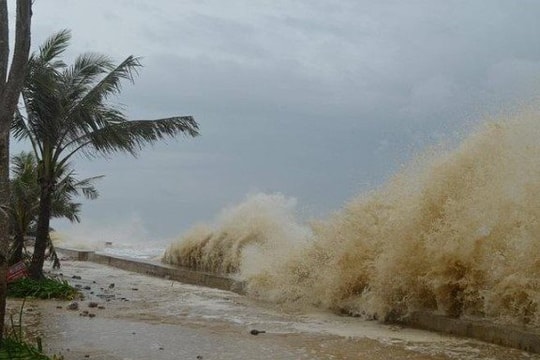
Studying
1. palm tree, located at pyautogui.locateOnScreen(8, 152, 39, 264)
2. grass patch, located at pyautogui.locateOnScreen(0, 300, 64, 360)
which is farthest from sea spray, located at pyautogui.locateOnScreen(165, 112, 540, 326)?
grass patch, located at pyautogui.locateOnScreen(0, 300, 64, 360)

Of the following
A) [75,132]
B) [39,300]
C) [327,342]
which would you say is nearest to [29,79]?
[75,132]

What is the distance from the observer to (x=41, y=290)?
12000 millimetres

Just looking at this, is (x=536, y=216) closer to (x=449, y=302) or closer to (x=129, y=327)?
(x=449, y=302)

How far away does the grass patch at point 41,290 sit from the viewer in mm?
Result: 11859

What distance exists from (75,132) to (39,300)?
3743mm

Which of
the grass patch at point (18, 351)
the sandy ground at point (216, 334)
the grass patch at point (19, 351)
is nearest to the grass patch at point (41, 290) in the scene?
the sandy ground at point (216, 334)

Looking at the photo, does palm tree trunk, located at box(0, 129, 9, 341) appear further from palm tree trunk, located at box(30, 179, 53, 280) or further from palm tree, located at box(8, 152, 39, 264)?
palm tree trunk, located at box(30, 179, 53, 280)

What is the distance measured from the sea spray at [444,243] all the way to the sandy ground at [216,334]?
2.14 feet

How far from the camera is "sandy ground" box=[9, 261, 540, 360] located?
22.9 feet

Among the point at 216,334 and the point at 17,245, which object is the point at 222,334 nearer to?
the point at 216,334

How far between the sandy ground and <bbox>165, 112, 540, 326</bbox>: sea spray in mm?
654

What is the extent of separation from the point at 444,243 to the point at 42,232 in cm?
852

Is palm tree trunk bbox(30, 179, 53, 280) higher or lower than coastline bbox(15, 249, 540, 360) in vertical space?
higher

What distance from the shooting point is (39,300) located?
11.6 metres
